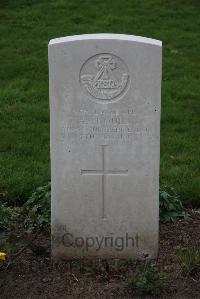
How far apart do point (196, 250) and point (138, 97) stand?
1126 mm

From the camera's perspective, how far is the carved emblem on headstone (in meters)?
4.41

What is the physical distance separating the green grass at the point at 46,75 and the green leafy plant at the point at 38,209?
17.7 inches

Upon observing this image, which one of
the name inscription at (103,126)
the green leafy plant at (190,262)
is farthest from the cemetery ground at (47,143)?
the name inscription at (103,126)

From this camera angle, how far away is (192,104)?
27.8 ft

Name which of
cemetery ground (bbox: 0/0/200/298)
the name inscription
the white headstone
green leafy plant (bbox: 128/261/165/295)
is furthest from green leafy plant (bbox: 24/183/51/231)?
green leafy plant (bbox: 128/261/165/295)

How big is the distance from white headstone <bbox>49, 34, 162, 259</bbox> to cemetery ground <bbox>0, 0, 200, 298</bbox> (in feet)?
0.68

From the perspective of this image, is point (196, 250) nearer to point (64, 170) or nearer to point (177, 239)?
point (177, 239)

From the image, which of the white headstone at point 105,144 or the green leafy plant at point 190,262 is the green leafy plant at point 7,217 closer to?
the white headstone at point 105,144

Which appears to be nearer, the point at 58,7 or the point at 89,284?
the point at 89,284

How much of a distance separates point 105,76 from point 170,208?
141 centimetres

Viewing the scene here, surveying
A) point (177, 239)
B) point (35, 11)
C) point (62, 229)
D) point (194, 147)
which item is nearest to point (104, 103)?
point (62, 229)

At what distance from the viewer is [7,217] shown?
525cm

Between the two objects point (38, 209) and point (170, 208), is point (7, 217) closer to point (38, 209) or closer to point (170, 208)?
point (38, 209)

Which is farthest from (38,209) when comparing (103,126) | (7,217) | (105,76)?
(105,76)
